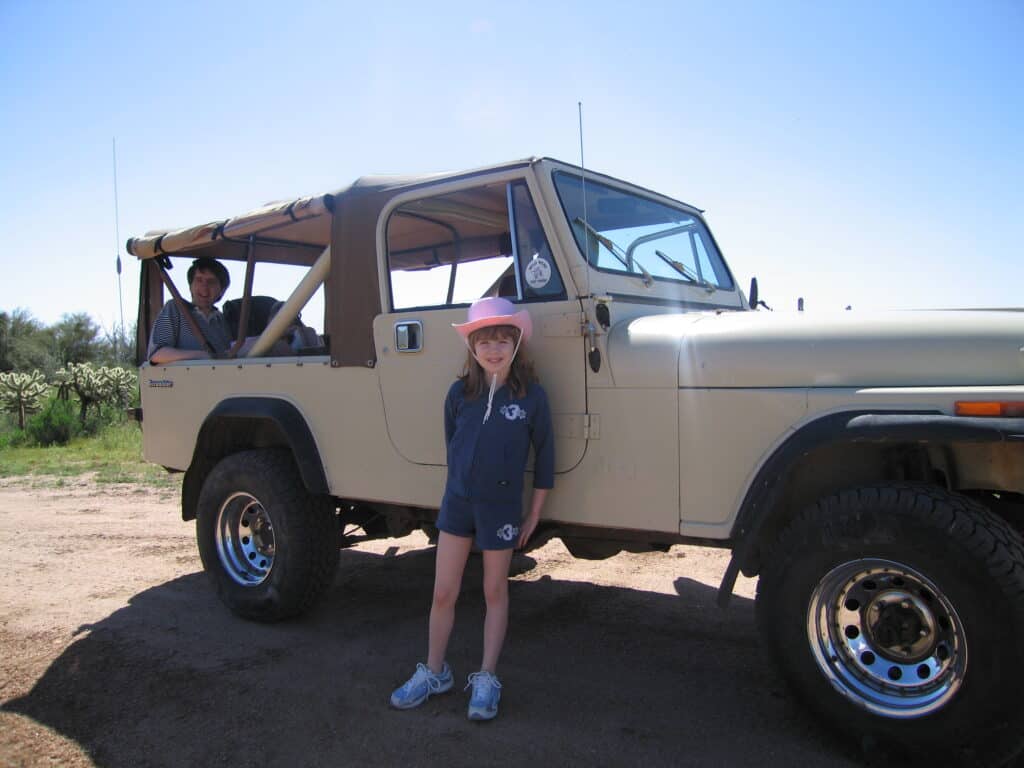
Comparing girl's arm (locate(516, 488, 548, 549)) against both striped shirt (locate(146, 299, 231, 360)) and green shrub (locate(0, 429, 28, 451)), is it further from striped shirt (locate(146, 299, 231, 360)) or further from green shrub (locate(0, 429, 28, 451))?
green shrub (locate(0, 429, 28, 451))

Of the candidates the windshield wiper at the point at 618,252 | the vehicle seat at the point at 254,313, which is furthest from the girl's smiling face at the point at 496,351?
the vehicle seat at the point at 254,313

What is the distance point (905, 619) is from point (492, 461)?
1505 millimetres

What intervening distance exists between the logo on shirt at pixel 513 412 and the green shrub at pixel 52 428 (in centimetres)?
1381

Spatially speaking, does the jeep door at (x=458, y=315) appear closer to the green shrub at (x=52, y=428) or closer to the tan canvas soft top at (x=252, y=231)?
the tan canvas soft top at (x=252, y=231)

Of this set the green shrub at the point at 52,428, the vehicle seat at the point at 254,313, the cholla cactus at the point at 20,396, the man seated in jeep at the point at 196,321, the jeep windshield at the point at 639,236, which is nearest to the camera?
the jeep windshield at the point at 639,236

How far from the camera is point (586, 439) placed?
3.03 meters

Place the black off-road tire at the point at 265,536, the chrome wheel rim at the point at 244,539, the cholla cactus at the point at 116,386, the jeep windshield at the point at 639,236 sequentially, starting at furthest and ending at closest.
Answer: the cholla cactus at the point at 116,386 < the chrome wheel rim at the point at 244,539 < the black off-road tire at the point at 265,536 < the jeep windshield at the point at 639,236

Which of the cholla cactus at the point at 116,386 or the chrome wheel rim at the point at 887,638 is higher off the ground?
the cholla cactus at the point at 116,386

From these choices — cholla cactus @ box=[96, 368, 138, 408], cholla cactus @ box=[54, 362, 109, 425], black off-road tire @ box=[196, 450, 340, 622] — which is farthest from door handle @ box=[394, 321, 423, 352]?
cholla cactus @ box=[96, 368, 138, 408]

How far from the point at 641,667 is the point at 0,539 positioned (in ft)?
17.9

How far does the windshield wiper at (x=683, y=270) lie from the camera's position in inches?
154

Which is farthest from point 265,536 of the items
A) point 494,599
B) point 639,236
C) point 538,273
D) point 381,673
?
point 639,236

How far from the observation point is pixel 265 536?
4.35 m

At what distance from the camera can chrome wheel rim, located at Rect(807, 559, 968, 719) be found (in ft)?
7.91
